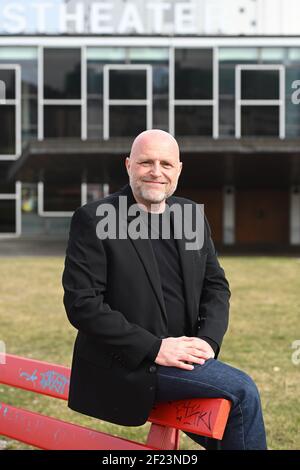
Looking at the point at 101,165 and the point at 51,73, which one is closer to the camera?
the point at 101,165

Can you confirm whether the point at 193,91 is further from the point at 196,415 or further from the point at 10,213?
the point at 196,415

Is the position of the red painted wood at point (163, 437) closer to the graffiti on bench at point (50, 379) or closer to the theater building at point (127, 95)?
the graffiti on bench at point (50, 379)

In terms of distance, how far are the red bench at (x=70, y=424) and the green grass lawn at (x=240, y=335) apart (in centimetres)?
127

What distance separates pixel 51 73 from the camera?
30.1 metres

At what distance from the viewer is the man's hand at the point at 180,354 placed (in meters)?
2.48

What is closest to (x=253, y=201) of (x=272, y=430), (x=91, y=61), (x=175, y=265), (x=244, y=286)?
(x=91, y=61)

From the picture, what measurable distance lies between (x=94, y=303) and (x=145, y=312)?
0.71 ft

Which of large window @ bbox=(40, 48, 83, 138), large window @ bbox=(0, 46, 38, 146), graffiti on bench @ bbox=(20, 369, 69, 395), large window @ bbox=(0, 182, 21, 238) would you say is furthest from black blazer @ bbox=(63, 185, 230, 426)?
large window @ bbox=(0, 182, 21, 238)

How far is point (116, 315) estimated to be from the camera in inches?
97.6

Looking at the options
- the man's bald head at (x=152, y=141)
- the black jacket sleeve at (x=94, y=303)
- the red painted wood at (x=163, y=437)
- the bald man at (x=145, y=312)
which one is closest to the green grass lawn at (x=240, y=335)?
the red painted wood at (x=163, y=437)

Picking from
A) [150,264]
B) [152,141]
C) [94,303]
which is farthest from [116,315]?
[152,141]

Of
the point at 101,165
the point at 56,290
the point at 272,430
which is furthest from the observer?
the point at 101,165
